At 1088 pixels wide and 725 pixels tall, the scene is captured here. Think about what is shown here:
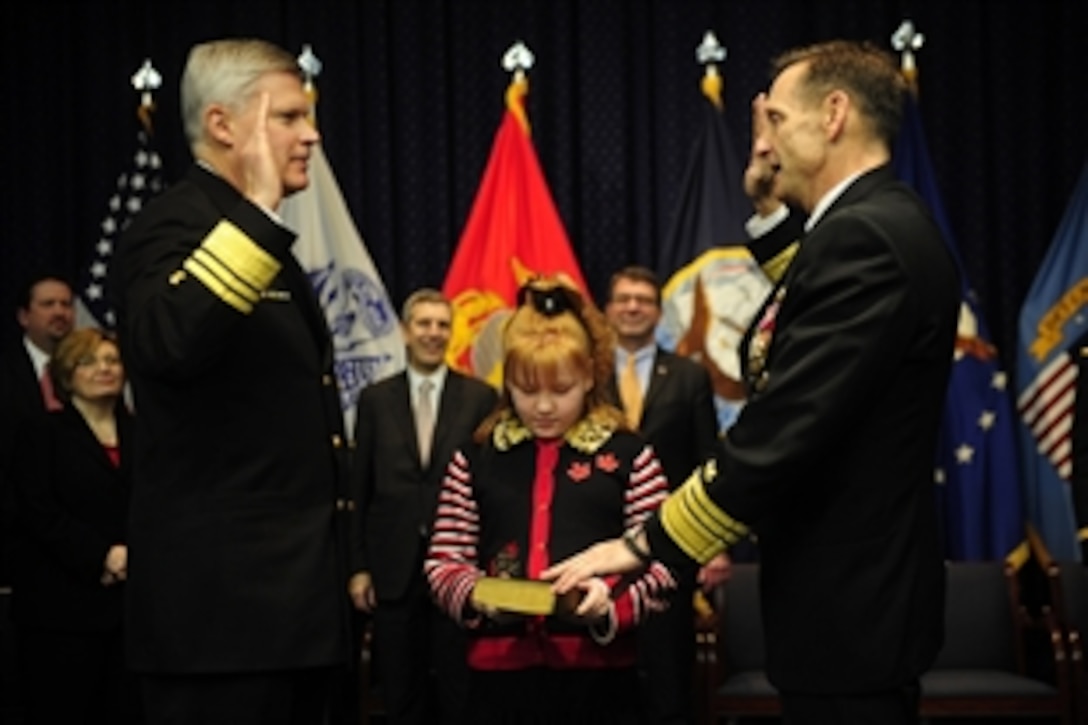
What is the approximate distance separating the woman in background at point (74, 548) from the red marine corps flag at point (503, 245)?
1951mm

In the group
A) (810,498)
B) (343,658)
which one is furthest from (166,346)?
(810,498)

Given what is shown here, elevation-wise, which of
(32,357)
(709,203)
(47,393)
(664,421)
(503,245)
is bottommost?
(664,421)

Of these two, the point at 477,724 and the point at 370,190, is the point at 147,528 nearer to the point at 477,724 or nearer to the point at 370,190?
the point at 477,724

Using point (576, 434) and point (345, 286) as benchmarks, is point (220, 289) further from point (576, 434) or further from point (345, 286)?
point (345, 286)

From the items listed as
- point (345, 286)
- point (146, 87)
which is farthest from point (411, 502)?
point (146, 87)

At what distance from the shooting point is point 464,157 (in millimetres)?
8141

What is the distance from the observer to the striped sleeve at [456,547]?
3.81 meters

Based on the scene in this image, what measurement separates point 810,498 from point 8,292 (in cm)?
663

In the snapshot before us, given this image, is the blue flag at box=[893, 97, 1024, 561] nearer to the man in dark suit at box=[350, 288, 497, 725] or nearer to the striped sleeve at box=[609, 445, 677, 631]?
the man in dark suit at box=[350, 288, 497, 725]

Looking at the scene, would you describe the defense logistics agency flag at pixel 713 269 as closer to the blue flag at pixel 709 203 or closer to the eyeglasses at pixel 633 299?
the blue flag at pixel 709 203

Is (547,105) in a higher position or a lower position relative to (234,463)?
higher

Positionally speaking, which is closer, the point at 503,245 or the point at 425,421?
the point at 425,421

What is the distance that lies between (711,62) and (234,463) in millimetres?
5471

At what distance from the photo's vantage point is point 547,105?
8.11 m
